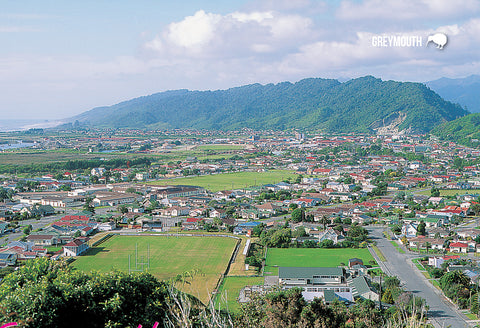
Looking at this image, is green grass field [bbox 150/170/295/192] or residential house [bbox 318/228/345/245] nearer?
residential house [bbox 318/228/345/245]

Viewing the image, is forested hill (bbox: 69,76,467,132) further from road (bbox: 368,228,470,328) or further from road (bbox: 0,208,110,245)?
road (bbox: 368,228,470,328)

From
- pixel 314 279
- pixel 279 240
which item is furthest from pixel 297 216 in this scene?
pixel 314 279

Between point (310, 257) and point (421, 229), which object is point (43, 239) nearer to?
point (310, 257)

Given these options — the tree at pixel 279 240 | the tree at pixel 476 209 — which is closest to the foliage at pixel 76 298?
the tree at pixel 279 240

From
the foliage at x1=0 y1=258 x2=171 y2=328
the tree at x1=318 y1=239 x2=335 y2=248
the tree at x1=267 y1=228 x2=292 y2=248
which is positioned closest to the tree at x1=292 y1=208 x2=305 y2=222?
the tree at x1=318 y1=239 x2=335 y2=248

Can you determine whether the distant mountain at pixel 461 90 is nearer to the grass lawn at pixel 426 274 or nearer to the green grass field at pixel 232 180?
the green grass field at pixel 232 180
